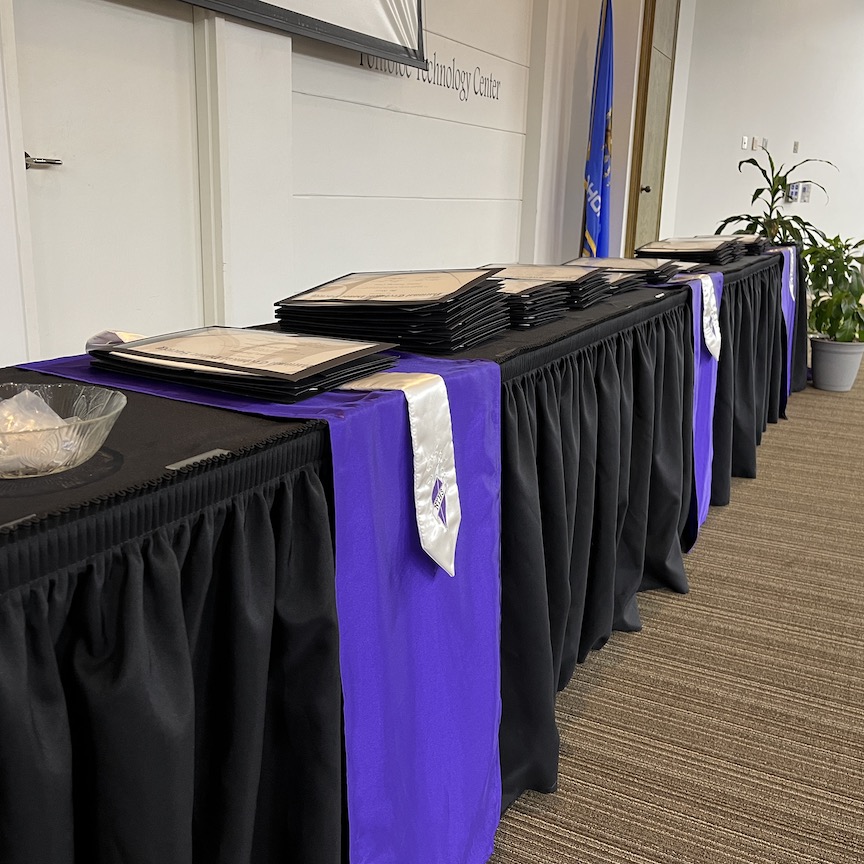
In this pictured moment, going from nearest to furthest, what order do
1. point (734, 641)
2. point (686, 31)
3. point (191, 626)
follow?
point (191, 626), point (734, 641), point (686, 31)

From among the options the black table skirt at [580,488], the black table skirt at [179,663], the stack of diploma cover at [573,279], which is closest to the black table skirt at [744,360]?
the black table skirt at [580,488]

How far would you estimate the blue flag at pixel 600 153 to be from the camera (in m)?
5.31

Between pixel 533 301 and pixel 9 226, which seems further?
pixel 9 226

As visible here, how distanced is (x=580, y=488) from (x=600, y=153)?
4319 mm

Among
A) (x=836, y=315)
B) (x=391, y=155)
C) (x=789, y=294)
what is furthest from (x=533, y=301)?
(x=836, y=315)

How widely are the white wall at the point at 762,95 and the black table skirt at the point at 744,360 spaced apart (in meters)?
4.03

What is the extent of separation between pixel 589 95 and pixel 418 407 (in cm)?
521

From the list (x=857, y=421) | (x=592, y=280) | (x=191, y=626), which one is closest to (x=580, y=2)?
(x=857, y=421)

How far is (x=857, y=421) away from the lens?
3.89 m

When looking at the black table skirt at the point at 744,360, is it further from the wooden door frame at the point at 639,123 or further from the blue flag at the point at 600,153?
the wooden door frame at the point at 639,123

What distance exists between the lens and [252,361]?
39.2 inches

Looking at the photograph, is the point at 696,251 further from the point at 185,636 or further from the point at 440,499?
the point at 185,636

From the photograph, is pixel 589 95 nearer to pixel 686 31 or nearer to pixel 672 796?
pixel 686 31

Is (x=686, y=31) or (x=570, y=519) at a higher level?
(x=686, y=31)
